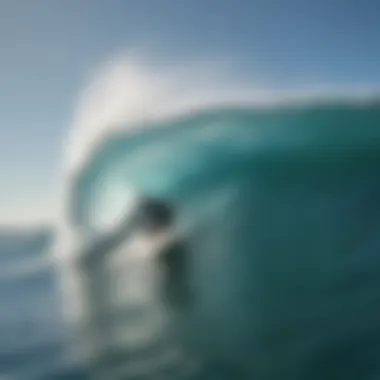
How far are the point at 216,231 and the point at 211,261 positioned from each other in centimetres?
7

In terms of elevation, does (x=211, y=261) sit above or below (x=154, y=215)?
below

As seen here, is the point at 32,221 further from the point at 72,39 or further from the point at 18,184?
the point at 72,39

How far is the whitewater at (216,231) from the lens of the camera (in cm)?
123

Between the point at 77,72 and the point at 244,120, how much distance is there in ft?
1.18

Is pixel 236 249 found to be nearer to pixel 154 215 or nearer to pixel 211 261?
pixel 211 261

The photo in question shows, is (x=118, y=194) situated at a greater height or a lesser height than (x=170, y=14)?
lesser

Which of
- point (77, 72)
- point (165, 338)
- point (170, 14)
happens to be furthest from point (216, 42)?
point (165, 338)

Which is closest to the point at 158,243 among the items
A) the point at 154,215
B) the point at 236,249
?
the point at 154,215

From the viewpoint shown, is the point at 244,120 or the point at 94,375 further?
the point at 244,120

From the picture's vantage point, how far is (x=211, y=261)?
128 cm

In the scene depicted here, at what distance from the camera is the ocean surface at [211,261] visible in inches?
47.8

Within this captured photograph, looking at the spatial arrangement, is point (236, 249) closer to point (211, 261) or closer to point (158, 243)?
point (211, 261)

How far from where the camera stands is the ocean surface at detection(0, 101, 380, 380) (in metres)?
1.21

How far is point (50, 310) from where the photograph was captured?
4.02 ft
